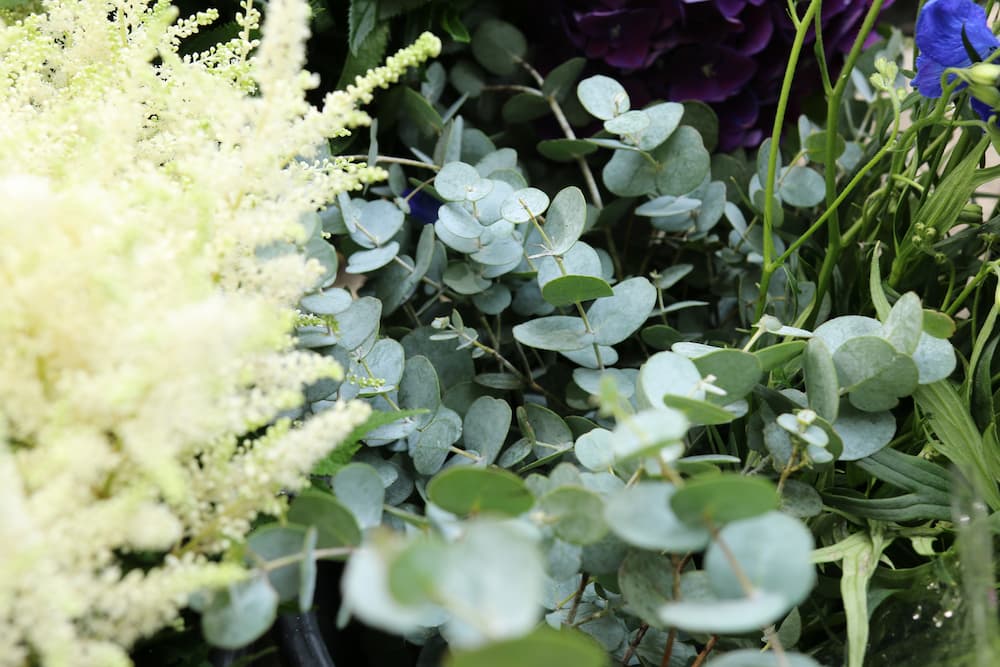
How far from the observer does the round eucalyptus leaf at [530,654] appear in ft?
0.67

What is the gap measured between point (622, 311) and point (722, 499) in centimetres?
18

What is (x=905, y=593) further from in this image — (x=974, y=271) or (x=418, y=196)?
(x=418, y=196)

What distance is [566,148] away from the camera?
1.73 feet

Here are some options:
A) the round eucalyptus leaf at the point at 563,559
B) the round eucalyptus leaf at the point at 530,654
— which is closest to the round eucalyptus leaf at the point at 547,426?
the round eucalyptus leaf at the point at 563,559

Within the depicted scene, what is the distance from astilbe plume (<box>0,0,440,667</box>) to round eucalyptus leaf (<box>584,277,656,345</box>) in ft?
0.52

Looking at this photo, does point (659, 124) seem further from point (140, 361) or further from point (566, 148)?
point (140, 361)

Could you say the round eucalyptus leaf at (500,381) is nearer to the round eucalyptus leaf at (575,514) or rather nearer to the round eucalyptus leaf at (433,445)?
the round eucalyptus leaf at (433,445)

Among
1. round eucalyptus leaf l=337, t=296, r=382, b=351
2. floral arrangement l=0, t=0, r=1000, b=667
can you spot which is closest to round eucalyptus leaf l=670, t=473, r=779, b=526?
floral arrangement l=0, t=0, r=1000, b=667

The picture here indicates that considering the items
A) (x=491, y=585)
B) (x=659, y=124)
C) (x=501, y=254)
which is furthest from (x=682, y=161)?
(x=491, y=585)

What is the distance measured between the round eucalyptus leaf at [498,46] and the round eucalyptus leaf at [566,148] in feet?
0.30

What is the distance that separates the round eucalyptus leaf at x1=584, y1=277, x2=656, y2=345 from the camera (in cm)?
41

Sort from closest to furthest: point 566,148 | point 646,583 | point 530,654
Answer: point 530,654 → point 646,583 → point 566,148

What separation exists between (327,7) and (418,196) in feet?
0.44

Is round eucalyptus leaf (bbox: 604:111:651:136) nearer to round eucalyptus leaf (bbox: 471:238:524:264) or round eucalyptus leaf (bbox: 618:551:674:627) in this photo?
round eucalyptus leaf (bbox: 471:238:524:264)
